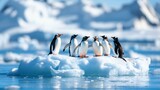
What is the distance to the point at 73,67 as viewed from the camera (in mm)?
16125

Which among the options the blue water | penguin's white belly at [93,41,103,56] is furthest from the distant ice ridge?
penguin's white belly at [93,41,103,56]

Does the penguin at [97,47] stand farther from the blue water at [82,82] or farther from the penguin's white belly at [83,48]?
the blue water at [82,82]

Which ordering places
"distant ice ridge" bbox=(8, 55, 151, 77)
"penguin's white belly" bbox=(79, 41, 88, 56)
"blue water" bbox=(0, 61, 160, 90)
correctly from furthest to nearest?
"penguin's white belly" bbox=(79, 41, 88, 56)
"distant ice ridge" bbox=(8, 55, 151, 77)
"blue water" bbox=(0, 61, 160, 90)

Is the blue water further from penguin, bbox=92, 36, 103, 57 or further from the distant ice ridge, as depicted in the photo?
penguin, bbox=92, 36, 103, 57

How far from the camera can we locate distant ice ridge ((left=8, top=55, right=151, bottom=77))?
16.1 m

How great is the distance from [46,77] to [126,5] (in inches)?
4618

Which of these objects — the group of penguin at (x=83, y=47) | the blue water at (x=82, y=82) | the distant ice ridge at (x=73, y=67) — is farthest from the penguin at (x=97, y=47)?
the blue water at (x=82, y=82)

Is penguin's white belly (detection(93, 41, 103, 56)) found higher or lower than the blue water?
higher

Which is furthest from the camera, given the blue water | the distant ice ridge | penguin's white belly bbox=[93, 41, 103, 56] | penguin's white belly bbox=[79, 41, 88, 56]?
penguin's white belly bbox=[93, 41, 103, 56]

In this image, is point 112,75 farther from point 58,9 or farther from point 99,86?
point 58,9

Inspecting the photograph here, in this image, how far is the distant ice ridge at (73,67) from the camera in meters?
16.1

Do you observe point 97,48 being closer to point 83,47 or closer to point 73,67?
point 83,47

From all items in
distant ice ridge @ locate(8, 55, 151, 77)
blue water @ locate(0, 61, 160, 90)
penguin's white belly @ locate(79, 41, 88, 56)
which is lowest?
blue water @ locate(0, 61, 160, 90)

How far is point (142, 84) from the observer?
14.5m
